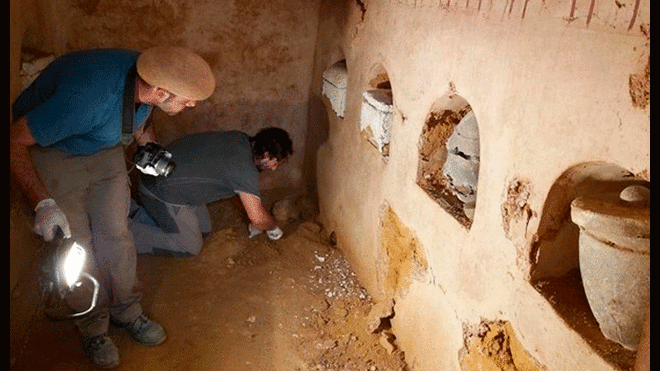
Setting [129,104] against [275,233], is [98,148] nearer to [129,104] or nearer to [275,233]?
[129,104]

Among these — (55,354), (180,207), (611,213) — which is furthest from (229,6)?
(611,213)

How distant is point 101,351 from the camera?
297 centimetres

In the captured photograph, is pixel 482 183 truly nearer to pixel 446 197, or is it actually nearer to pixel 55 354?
pixel 446 197

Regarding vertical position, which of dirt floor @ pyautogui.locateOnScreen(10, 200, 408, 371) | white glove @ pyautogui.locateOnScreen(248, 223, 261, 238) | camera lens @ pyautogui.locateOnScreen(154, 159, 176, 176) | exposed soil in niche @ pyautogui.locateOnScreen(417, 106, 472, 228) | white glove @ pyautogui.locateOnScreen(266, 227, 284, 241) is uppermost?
exposed soil in niche @ pyautogui.locateOnScreen(417, 106, 472, 228)

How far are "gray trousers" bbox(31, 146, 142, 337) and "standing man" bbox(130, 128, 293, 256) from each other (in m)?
0.69

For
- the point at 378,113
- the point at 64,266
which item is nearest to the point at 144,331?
the point at 64,266

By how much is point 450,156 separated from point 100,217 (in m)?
1.91

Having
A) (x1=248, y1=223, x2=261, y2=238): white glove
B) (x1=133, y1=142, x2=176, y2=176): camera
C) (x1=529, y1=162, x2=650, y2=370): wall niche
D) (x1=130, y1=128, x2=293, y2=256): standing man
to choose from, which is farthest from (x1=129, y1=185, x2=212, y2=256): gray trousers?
(x1=529, y1=162, x2=650, y2=370): wall niche

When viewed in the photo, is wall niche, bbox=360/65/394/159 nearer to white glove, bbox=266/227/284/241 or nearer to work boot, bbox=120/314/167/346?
white glove, bbox=266/227/284/241

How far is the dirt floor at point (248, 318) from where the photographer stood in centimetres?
310

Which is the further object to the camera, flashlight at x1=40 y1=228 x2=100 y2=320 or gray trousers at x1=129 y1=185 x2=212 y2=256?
gray trousers at x1=129 y1=185 x2=212 y2=256

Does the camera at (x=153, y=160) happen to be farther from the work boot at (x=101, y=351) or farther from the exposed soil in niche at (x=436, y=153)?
the exposed soil in niche at (x=436, y=153)

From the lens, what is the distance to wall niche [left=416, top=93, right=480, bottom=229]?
2765 mm

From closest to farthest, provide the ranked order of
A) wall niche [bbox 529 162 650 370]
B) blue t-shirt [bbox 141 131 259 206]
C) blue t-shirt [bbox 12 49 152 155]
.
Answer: wall niche [bbox 529 162 650 370]
blue t-shirt [bbox 12 49 152 155]
blue t-shirt [bbox 141 131 259 206]
